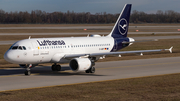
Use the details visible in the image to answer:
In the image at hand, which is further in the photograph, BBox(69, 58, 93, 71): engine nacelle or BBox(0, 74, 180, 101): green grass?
BBox(69, 58, 93, 71): engine nacelle

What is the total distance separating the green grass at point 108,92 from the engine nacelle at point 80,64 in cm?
425

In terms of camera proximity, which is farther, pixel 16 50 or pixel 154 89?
pixel 16 50

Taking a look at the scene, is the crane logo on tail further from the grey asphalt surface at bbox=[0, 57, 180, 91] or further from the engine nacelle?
the engine nacelle

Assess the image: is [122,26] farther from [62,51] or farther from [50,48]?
[50,48]

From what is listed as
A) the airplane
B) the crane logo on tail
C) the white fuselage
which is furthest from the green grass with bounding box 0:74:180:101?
the crane logo on tail

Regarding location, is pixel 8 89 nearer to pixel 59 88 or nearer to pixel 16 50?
pixel 59 88

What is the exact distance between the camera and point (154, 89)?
23500 mm

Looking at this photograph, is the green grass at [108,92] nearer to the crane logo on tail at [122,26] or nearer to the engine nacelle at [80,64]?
the engine nacelle at [80,64]

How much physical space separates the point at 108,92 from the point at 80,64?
8.42 metres

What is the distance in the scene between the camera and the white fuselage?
97.7ft

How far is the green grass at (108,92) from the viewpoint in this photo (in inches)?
803

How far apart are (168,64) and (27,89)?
22649mm

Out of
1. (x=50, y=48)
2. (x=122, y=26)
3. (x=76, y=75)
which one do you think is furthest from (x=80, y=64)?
(x=122, y=26)

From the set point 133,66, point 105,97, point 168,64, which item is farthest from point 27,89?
point 168,64
